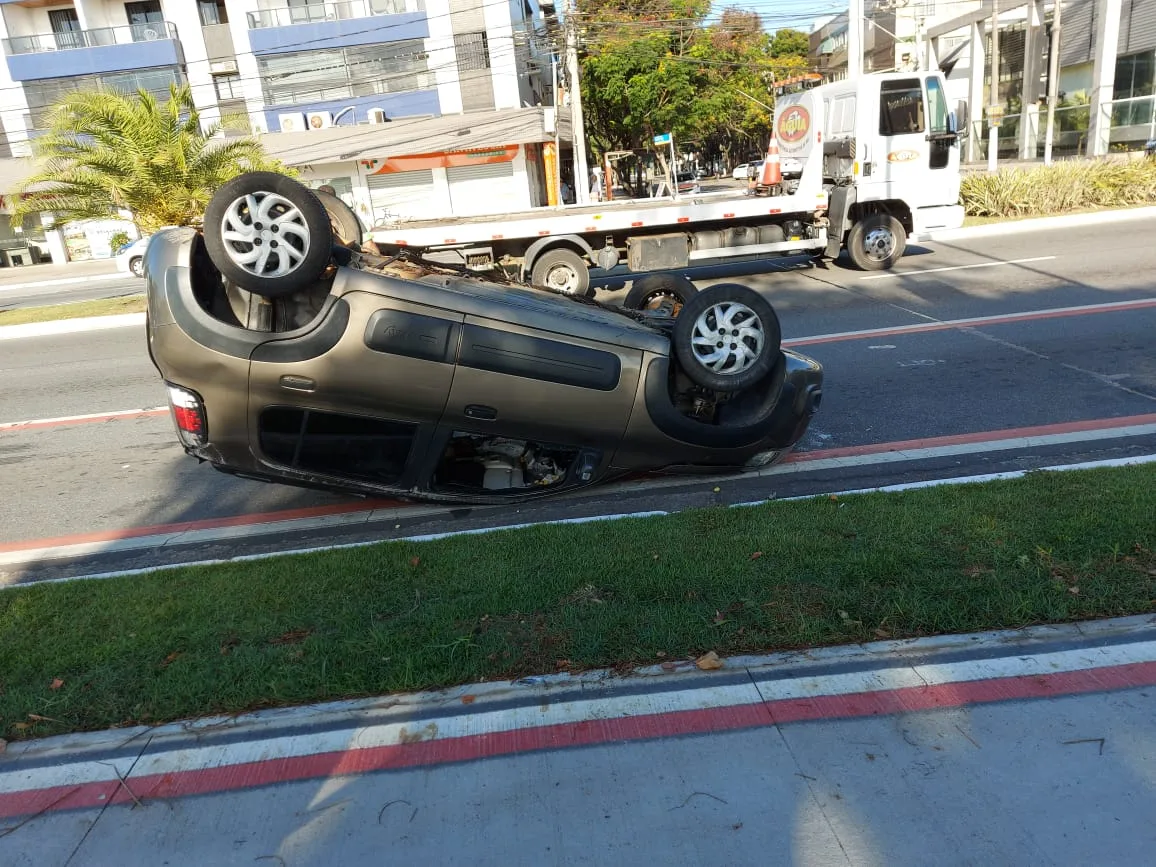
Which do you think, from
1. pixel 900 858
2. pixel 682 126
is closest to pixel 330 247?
pixel 900 858

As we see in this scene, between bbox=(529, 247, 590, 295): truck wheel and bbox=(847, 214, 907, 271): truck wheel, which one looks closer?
bbox=(529, 247, 590, 295): truck wheel

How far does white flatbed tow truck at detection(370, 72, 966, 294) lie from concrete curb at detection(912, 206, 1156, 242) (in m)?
3.13

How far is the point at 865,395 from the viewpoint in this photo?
293 inches

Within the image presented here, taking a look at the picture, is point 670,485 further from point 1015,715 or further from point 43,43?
point 43,43

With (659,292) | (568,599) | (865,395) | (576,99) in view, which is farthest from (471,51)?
(568,599)

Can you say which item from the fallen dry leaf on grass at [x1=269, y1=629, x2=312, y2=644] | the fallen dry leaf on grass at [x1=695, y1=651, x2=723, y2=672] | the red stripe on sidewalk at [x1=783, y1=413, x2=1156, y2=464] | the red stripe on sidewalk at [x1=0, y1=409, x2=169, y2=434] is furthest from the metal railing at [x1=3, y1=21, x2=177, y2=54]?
the fallen dry leaf on grass at [x1=695, y1=651, x2=723, y2=672]

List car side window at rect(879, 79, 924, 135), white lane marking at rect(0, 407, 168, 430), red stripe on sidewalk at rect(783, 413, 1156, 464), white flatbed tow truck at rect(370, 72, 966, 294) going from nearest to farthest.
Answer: red stripe on sidewalk at rect(783, 413, 1156, 464) → white lane marking at rect(0, 407, 168, 430) → white flatbed tow truck at rect(370, 72, 966, 294) → car side window at rect(879, 79, 924, 135)

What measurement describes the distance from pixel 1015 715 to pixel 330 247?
3857 mm

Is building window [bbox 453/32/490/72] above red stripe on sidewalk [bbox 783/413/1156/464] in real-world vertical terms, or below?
above

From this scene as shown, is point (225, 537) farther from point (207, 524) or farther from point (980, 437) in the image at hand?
point (980, 437)

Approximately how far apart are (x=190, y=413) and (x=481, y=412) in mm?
1646

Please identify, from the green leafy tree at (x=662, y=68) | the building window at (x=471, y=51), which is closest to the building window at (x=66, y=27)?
the building window at (x=471, y=51)

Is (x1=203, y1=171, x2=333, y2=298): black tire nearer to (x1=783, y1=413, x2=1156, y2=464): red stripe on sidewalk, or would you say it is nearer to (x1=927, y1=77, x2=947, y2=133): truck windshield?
(x1=783, y1=413, x2=1156, y2=464): red stripe on sidewalk

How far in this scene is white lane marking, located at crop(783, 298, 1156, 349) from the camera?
944 centimetres
